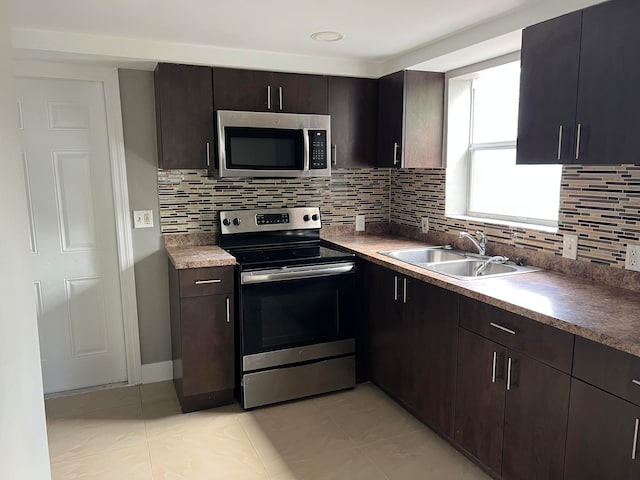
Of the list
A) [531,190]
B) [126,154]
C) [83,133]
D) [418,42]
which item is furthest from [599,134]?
[83,133]

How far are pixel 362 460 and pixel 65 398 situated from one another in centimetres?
190

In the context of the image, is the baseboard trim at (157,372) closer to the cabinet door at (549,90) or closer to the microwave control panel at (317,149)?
the microwave control panel at (317,149)

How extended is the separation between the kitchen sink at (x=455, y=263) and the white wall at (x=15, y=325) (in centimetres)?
173

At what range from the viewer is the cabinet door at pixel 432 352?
233cm

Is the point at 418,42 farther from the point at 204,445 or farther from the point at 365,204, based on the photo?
the point at 204,445

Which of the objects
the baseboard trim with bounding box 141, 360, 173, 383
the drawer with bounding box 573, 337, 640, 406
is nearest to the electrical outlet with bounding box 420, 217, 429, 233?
the drawer with bounding box 573, 337, 640, 406

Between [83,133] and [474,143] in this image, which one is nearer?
[83,133]

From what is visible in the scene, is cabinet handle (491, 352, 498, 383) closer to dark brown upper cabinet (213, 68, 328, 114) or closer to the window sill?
the window sill

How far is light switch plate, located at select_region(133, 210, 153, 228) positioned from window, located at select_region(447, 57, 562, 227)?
1.95 m

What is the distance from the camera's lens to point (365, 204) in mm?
3711

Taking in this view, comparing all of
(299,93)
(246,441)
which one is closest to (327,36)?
(299,93)

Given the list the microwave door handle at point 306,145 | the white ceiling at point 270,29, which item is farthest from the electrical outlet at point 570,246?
the microwave door handle at point 306,145

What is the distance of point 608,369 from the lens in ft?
5.19

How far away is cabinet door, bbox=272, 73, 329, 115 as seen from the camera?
121 inches
